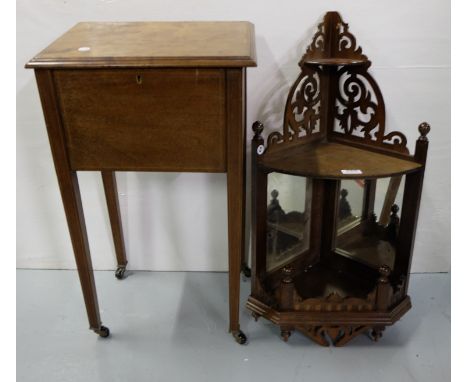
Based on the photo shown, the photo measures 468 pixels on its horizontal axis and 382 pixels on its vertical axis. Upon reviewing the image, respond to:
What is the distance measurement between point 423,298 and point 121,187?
115cm

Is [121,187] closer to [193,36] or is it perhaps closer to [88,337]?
[88,337]

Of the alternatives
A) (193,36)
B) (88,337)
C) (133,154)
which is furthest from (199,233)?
(193,36)

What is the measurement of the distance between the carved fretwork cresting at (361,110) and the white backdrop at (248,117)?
113 millimetres

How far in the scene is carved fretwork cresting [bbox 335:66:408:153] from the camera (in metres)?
1.34

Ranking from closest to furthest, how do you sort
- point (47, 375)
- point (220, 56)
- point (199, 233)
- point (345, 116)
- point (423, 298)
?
point (220, 56) < point (47, 375) < point (345, 116) < point (423, 298) < point (199, 233)

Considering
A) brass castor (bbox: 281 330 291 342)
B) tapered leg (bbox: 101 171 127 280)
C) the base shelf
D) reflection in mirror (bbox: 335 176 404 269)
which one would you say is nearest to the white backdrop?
tapered leg (bbox: 101 171 127 280)

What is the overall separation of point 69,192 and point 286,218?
26.7 inches

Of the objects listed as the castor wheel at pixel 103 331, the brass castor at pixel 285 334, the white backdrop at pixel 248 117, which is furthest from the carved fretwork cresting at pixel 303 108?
the castor wheel at pixel 103 331

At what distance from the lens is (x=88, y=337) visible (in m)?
1.46

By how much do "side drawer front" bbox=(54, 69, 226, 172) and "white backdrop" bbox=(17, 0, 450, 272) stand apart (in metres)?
0.44

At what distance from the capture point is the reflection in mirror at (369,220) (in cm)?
147

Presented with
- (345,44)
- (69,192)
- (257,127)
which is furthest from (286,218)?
(69,192)

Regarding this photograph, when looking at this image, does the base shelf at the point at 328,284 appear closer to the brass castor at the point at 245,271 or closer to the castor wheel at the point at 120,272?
the brass castor at the point at 245,271

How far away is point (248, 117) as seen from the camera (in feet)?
5.09
